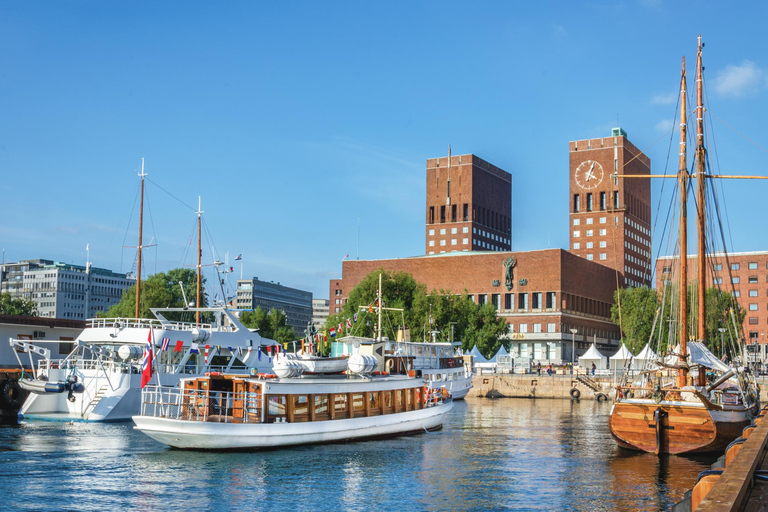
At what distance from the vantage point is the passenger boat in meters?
31.0

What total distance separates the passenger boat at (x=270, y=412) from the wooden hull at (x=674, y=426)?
11199 millimetres

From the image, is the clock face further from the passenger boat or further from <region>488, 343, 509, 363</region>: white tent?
the passenger boat

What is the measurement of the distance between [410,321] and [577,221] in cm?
7820

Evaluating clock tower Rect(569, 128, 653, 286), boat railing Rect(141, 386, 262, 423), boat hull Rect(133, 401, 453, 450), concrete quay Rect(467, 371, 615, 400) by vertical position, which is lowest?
concrete quay Rect(467, 371, 615, 400)

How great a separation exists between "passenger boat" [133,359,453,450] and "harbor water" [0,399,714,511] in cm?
66

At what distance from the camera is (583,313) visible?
132 metres

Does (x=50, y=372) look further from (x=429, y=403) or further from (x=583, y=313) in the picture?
(x=583, y=313)

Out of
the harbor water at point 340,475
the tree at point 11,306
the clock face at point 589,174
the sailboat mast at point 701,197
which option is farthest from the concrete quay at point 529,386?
the clock face at point 589,174

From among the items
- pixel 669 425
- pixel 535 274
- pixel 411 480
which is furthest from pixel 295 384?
pixel 535 274

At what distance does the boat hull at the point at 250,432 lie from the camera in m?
30.6

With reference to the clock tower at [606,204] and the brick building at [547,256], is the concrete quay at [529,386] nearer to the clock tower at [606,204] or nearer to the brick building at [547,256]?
the brick building at [547,256]

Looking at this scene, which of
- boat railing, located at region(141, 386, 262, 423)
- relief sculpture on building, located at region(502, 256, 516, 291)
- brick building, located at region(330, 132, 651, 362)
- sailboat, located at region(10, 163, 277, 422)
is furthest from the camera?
relief sculpture on building, located at region(502, 256, 516, 291)

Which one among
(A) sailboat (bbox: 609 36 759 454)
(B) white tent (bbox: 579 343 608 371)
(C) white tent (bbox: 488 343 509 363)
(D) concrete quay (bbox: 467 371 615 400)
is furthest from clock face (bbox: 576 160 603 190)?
(A) sailboat (bbox: 609 36 759 454)

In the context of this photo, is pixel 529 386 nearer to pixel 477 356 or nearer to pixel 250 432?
pixel 477 356
